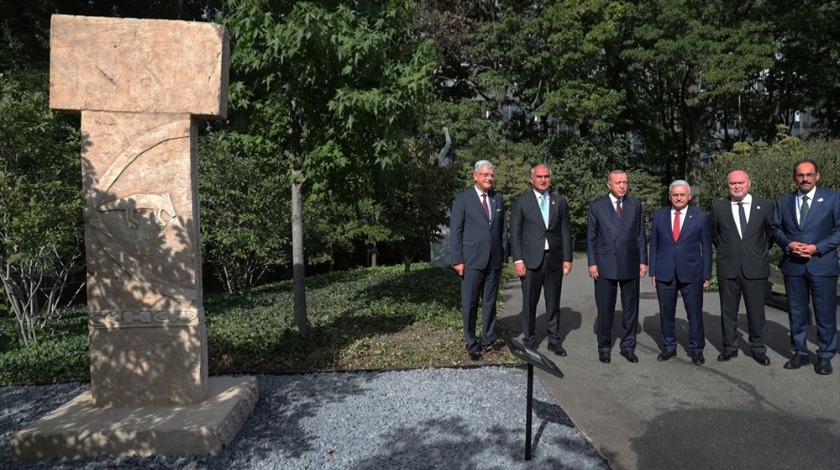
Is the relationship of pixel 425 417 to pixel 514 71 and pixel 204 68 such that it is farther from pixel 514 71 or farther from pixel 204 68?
pixel 514 71

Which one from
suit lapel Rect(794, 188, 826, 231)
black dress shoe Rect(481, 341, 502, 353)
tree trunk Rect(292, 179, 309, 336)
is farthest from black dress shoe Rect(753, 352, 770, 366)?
tree trunk Rect(292, 179, 309, 336)

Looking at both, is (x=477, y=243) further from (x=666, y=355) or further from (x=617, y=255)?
(x=666, y=355)

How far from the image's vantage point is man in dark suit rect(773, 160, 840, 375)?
5.38 meters

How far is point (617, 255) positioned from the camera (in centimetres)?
587

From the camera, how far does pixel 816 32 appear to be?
23688 mm

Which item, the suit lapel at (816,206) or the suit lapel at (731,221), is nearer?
the suit lapel at (816,206)

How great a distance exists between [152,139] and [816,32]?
90.1ft

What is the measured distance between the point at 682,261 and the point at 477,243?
199cm

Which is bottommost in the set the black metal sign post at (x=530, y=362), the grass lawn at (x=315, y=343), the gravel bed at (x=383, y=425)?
the gravel bed at (x=383, y=425)

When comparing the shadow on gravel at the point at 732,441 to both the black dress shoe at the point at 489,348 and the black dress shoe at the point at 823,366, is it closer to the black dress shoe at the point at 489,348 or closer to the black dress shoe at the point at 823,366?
the black dress shoe at the point at 823,366

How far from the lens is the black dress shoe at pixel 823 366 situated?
5312mm

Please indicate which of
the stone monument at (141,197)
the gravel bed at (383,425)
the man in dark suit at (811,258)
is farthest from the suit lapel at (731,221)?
the stone monument at (141,197)

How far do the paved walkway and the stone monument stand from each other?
271 cm

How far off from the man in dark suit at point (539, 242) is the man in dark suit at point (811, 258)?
2005mm
